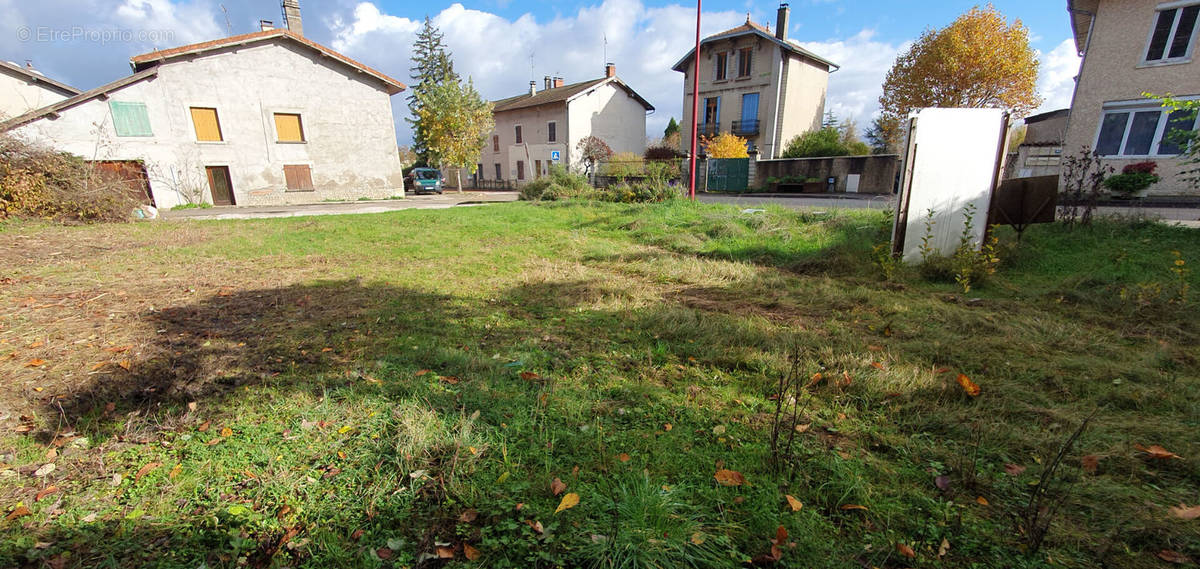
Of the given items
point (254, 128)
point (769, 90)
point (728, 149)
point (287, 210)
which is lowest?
point (287, 210)

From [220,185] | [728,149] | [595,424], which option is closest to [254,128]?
[220,185]

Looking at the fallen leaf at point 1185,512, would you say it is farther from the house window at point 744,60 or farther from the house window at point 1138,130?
the house window at point 744,60

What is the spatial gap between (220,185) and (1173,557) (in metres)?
26.2

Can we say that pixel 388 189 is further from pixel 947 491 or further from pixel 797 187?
pixel 947 491

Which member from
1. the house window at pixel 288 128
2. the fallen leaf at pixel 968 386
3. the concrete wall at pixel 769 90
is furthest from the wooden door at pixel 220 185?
the concrete wall at pixel 769 90

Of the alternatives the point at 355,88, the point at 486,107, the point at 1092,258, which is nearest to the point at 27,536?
the point at 1092,258

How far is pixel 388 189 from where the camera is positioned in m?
23.8

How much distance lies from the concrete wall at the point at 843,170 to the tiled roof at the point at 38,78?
3676 centimetres

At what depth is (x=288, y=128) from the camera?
20812mm

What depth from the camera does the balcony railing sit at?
29.7 m

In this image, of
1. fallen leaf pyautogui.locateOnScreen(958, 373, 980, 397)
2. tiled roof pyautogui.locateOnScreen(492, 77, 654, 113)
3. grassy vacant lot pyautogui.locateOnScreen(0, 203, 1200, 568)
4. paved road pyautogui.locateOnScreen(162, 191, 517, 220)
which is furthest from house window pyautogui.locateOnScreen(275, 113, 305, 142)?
fallen leaf pyautogui.locateOnScreen(958, 373, 980, 397)

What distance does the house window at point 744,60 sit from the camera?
29.2 m

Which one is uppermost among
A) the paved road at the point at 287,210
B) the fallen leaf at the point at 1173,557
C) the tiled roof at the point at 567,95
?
the tiled roof at the point at 567,95

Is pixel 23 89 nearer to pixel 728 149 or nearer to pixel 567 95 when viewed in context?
pixel 567 95
